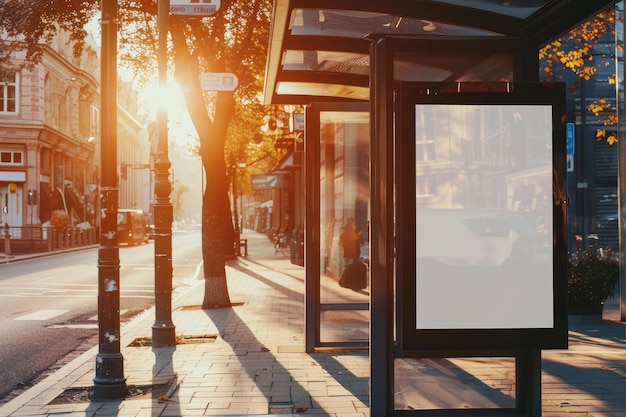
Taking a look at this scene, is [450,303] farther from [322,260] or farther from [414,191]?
[322,260]

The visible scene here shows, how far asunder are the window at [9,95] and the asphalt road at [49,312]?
24.8m

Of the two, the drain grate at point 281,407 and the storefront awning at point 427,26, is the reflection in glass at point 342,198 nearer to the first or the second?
the storefront awning at point 427,26

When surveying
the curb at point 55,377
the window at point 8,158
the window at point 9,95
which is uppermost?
the window at point 9,95

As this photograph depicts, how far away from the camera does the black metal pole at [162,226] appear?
34.2 ft

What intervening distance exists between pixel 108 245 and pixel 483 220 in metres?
3.57

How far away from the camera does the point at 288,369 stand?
27.6 ft

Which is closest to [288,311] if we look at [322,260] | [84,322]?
[84,322]

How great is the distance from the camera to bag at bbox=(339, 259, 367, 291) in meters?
9.30

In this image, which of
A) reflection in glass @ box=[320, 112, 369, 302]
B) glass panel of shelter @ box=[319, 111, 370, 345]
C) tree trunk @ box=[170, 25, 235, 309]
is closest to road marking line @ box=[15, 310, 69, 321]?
tree trunk @ box=[170, 25, 235, 309]

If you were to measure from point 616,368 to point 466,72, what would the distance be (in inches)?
164

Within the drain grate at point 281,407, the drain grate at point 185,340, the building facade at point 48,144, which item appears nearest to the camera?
the drain grate at point 281,407

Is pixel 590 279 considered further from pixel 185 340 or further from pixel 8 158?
pixel 8 158

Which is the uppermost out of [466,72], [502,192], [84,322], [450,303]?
[466,72]

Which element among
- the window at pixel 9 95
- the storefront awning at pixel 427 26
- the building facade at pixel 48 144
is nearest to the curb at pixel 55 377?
the storefront awning at pixel 427 26
